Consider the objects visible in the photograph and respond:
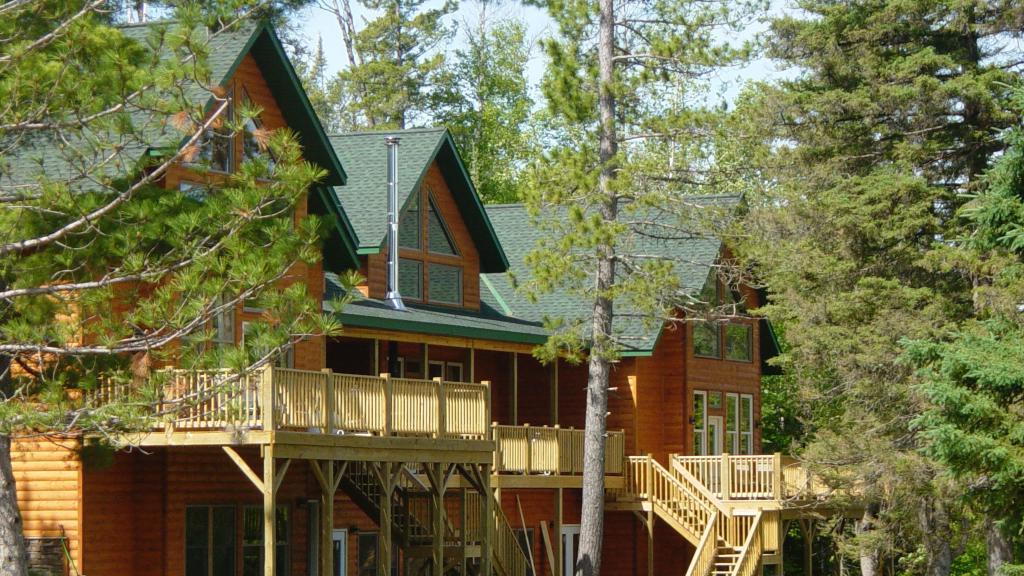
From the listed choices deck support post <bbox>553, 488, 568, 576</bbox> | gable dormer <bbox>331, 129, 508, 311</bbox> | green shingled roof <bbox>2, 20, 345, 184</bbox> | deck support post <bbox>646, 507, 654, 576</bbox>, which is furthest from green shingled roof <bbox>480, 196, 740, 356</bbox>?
green shingled roof <bbox>2, 20, 345, 184</bbox>

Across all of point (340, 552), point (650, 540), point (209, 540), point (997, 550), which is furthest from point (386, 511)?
point (997, 550)

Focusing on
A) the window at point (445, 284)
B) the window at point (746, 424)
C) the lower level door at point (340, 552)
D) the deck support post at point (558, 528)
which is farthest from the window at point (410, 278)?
the window at point (746, 424)

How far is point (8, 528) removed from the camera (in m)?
18.8

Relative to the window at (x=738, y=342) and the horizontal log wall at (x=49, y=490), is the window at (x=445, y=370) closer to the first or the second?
the window at (x=738, y=342)

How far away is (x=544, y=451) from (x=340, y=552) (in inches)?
196

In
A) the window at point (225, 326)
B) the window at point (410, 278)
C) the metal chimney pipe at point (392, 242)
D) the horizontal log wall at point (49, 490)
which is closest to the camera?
the horizontal log wall at point (49, 490)

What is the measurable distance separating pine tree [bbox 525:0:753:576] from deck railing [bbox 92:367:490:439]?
285 cm

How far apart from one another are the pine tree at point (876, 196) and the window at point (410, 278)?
20.8 ft

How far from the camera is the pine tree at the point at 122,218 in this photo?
15336mm

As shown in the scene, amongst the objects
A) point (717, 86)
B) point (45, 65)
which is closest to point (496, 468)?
point (717, 86)

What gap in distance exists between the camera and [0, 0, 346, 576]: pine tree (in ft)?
50.3

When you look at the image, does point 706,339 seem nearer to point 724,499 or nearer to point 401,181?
point 724,499

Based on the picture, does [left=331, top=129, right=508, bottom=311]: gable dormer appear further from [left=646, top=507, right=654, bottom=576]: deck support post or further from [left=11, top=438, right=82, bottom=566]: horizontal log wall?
[left=11, top=438, right=82, bottom=566]: horizontal log wall

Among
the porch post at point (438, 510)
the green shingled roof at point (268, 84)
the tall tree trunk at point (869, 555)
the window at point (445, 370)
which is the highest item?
the green shingled roof at point (268, 84)
